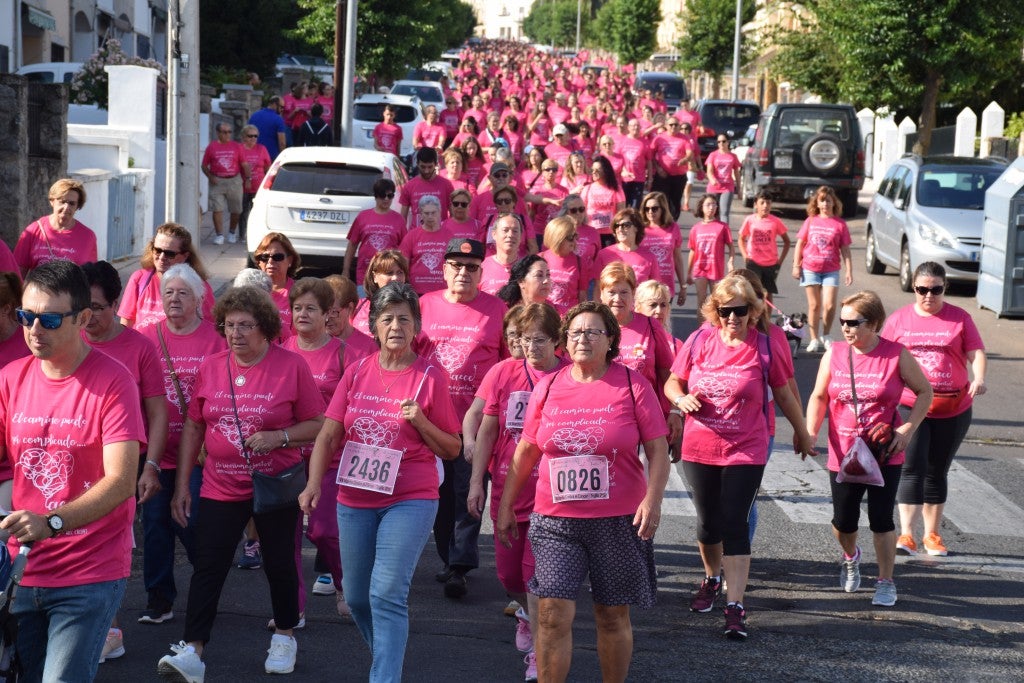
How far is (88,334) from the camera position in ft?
21.3

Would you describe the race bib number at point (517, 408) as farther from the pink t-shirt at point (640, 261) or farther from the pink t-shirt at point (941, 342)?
the pink t-shirt at point (640, 261)

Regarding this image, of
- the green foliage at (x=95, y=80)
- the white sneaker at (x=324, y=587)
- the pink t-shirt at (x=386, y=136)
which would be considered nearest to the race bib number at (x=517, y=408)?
the white sneaker at (x=324, y=587)

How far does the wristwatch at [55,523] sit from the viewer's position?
4.39 meters

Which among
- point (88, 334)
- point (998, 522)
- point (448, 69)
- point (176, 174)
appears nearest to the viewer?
point (88, 334)

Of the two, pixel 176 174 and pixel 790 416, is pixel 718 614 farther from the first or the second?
pixel 176 174

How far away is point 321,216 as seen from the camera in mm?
17547

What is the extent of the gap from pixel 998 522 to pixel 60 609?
6633 millimetres

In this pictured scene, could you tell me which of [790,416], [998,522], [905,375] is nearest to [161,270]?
[790,416]

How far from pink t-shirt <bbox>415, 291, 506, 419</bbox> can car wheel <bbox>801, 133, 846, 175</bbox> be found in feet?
71.6

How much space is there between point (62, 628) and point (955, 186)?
18134 mm

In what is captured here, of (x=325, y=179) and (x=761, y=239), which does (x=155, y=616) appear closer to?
(x=761, y=239)

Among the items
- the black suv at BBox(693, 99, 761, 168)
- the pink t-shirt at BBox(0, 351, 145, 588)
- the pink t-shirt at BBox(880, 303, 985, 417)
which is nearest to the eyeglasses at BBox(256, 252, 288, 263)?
the pink t-shirt at BBox(880, 303, 985, 417)

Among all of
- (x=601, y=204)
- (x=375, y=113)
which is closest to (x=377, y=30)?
(x=375, y=113)

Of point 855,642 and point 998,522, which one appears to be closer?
point 855,642
